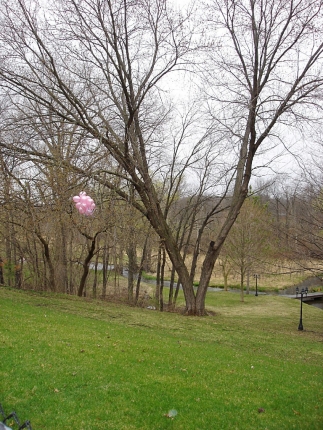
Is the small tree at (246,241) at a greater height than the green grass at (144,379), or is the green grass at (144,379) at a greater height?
the small tree at (246,241)

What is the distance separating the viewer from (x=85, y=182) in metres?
11.1

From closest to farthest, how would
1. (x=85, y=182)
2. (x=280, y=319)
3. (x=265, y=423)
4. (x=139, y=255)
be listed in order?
1. (x=265, y=423)
2. (x=85, y=182)
3. (x=280, y=319)
4. (x=139, y=255)

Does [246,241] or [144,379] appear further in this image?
[246,241]

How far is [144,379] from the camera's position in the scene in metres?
5.48

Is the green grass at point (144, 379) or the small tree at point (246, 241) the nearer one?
the green grass at point (144, 379)

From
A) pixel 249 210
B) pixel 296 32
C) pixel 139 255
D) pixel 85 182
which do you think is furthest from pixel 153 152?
pixel 249 210

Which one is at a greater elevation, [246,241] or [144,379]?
[246,241]

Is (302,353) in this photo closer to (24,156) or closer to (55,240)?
(24,156)

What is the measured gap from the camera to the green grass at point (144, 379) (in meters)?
4.39

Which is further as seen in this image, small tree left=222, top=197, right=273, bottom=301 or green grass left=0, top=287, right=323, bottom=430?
small tree left=222, top=197, right=273, bottom=301

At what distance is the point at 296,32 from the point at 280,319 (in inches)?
564

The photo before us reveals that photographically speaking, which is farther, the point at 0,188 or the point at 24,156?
the point at 0,188

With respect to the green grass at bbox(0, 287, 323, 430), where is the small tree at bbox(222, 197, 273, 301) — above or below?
above

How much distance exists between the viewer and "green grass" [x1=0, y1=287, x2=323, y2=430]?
14.4ft
